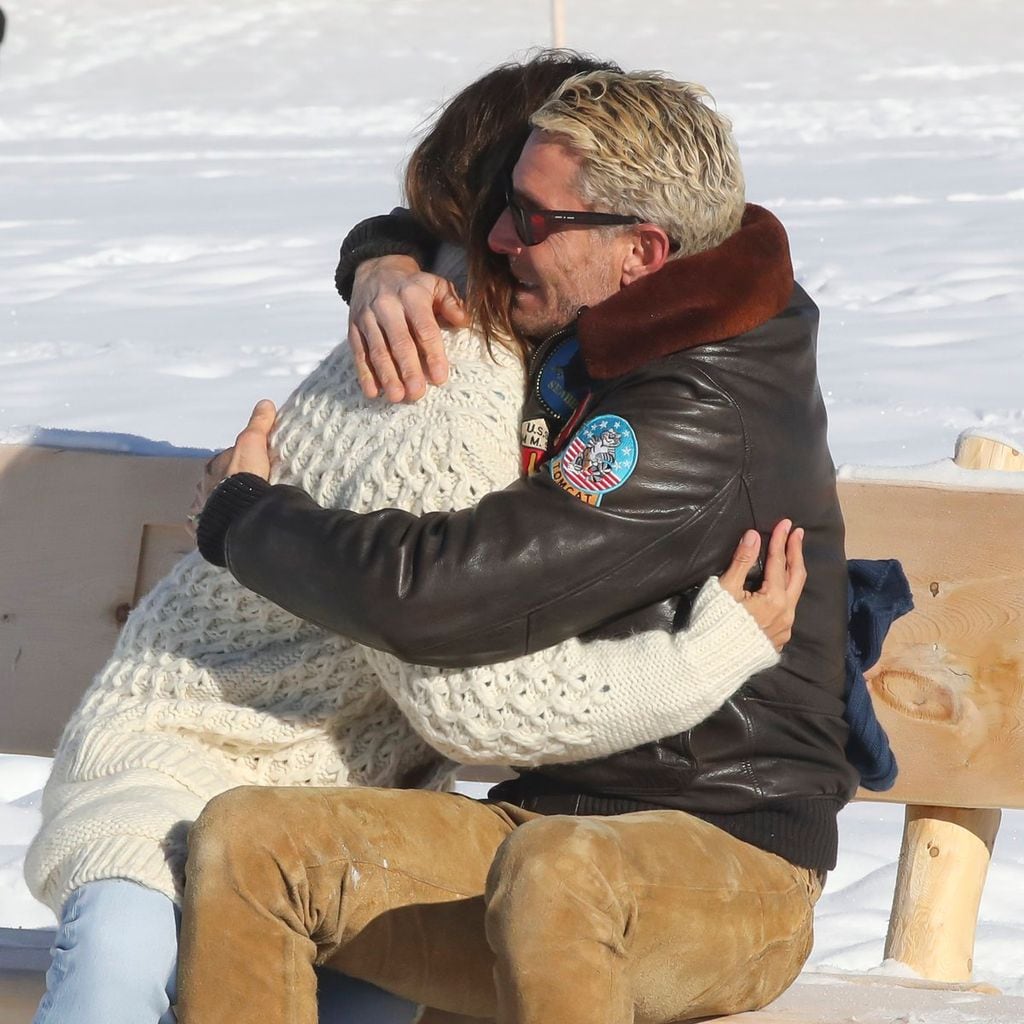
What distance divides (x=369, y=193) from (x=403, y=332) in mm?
8548

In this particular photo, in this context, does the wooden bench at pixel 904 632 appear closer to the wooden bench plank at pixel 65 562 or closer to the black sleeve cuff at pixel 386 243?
the wooden bench plank at pixel 65 562

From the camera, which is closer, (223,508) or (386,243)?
(223,508)

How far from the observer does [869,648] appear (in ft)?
8.25

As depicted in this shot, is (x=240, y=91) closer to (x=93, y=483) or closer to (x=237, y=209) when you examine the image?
(x=237, y=209)

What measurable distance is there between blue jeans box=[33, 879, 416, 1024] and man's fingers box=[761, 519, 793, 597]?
35.4 inches

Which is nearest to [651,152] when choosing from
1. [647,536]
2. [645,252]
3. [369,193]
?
[645,252]

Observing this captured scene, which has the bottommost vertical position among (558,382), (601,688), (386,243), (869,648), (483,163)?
(869,648)

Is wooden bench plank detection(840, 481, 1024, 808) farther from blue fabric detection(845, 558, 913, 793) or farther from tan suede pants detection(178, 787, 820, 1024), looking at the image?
tan suede pants detection(178, 787, 820, 1024)

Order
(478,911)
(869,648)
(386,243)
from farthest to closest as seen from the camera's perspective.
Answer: (386,243) → (869,648) → (478,911)

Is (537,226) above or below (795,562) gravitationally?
above

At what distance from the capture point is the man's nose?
7.81ft

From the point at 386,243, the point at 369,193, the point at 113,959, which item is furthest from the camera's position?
the point at 369,193

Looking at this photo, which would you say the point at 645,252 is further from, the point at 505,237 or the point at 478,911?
the point at 478,911

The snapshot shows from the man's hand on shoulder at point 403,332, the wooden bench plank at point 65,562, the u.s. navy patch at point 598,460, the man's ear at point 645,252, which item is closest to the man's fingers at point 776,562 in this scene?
the u.s. navy patch at point 598,460
